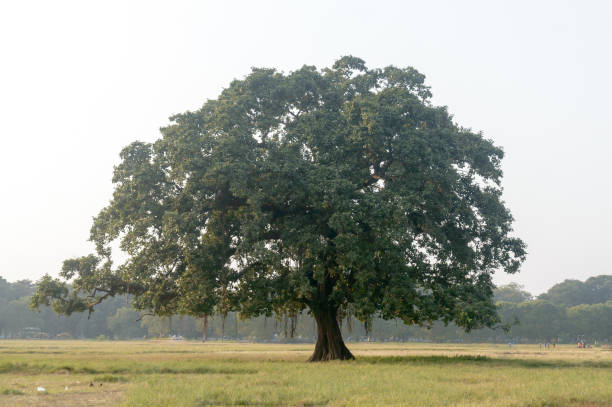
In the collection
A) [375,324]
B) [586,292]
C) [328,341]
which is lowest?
[375,324]

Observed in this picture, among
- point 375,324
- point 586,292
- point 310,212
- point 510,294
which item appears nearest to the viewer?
point 310,212

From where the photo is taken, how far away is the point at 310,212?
102 ft

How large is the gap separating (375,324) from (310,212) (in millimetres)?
86304

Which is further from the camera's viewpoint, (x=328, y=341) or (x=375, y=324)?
(x=375, y=324)

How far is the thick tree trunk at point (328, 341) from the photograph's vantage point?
3278 cm

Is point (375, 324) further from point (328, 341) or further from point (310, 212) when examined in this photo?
point (310, 212)

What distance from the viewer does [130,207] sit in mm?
31516

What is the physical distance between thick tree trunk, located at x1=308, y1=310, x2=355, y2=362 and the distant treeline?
60.0 meters

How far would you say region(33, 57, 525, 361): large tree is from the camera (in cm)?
2819

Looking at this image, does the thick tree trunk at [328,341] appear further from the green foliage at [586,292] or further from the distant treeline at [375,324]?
the green foliage at [586,292]

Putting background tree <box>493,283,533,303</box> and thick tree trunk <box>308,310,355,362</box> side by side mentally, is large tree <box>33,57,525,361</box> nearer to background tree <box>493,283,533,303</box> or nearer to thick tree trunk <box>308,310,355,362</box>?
thick tree trunk <box>308,310,355,362</box>

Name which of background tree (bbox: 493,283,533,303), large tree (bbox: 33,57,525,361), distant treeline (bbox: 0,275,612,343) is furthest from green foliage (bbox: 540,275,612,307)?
large tree (bbox: 33,57,525,361)

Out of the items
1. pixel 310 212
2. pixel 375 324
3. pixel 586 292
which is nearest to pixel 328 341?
pixel 310 212

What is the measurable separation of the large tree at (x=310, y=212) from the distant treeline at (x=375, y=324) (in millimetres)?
62859
